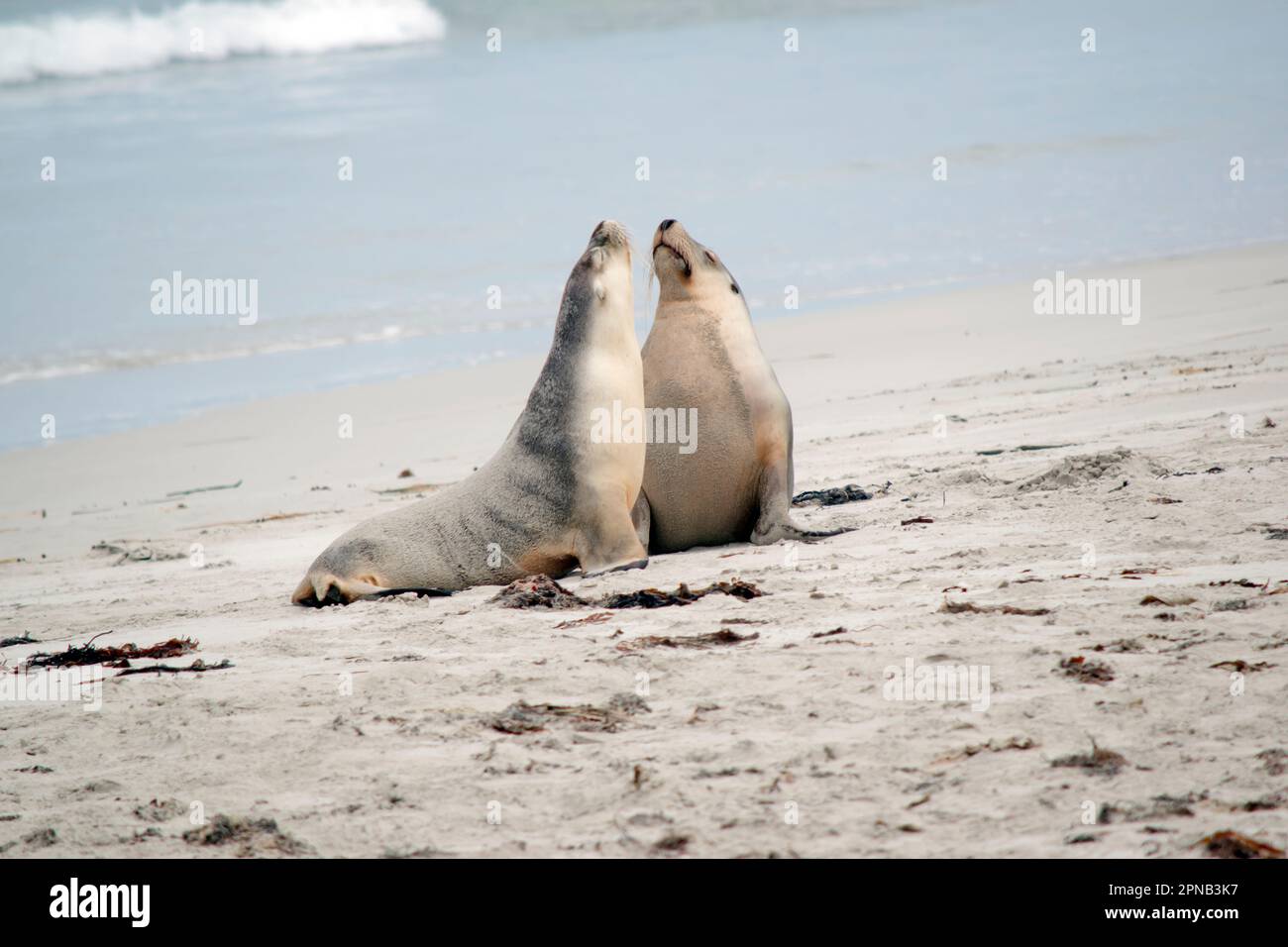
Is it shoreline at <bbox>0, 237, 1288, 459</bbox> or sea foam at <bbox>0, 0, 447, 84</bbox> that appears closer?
shoreline at <bbox>0, 237, 1288, 459</bbox>

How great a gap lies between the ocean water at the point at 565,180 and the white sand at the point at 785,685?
6.01 ft

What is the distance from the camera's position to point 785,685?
371 cm

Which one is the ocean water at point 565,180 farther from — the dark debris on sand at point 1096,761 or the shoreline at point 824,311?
the dark debris on sand at point 1096,761

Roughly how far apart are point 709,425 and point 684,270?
0.73 meters

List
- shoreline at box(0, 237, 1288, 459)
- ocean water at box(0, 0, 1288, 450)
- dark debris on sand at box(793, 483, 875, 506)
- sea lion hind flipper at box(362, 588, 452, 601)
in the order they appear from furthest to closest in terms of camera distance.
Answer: ocean water at box(0, 0, 1288, 450)
shoreline at box(0, 237, 1288, 459)
dark debris on sand at box(793, 483, 875, 506)
sea lion hind flipper at box(362, 588, 452, 601)

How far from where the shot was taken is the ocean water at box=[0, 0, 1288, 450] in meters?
15.4

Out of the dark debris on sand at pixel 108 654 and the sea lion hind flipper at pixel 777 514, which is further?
the sea lion hind flipper at pixel 777 514

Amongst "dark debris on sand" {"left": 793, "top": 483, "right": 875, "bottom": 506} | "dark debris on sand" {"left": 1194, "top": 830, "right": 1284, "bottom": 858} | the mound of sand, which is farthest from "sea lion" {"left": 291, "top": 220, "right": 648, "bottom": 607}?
"dark debris on sand" {"left": 1194, "top": 830, "right": 1284, "bottom": 858}

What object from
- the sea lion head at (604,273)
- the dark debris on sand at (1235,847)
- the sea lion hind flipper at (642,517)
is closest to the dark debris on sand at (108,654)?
the sea lion hind flipper at (642,517)

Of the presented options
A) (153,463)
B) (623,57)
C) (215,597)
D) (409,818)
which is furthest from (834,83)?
(409,818)

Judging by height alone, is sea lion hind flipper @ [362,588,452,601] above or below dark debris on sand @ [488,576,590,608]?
below

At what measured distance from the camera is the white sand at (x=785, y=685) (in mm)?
2920

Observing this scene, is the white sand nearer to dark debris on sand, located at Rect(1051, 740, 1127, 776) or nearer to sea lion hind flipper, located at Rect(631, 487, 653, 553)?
dark debris on sand, located at Rect(1051, 740, 1127, 776)

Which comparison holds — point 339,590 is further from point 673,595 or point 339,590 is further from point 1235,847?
point 1235,847
